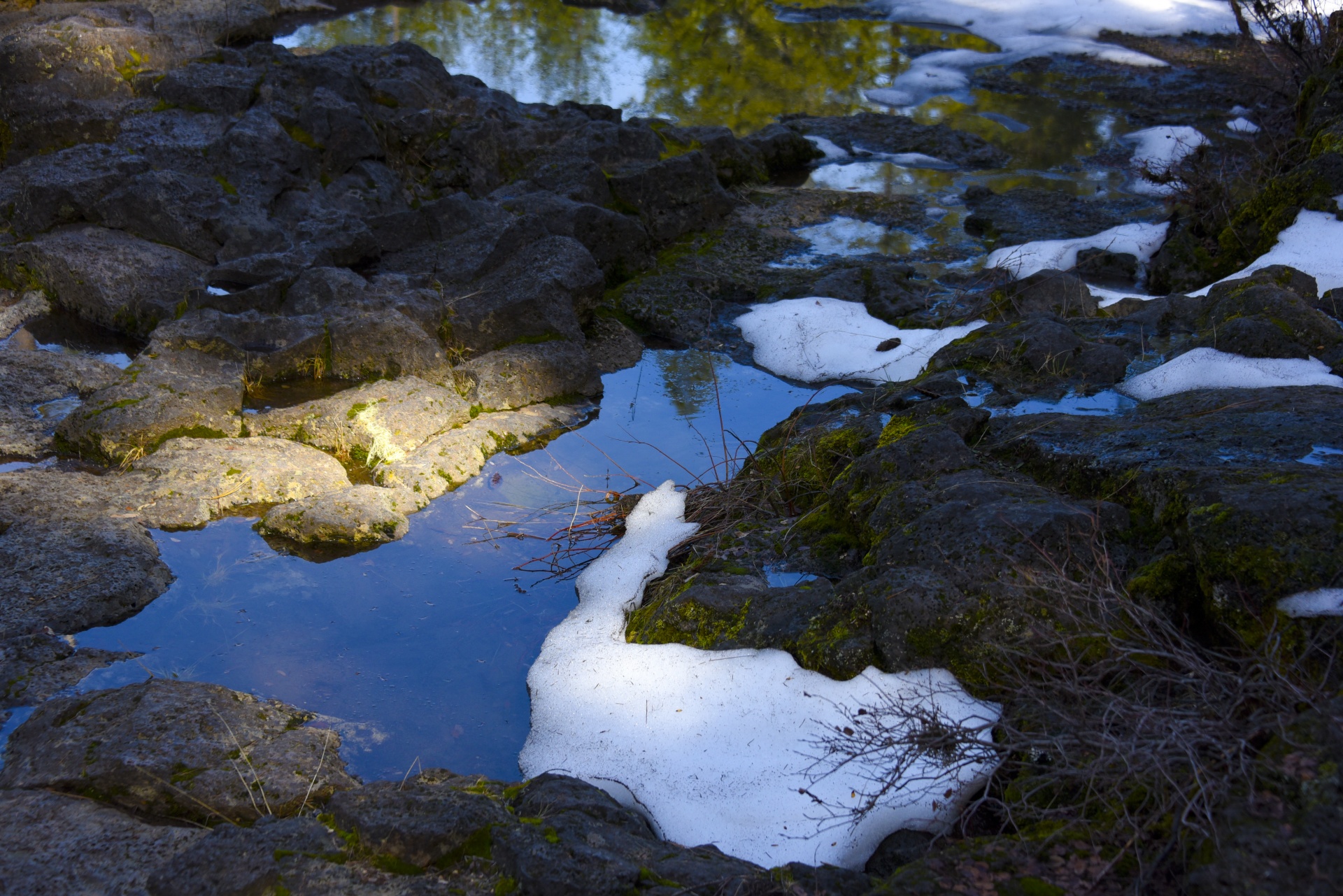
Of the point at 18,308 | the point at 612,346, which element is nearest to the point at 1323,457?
the point at 612,346

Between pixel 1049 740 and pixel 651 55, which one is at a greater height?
pixel 651 55

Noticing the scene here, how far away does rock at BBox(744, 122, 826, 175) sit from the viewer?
34.3 feet

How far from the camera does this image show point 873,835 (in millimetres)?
2596

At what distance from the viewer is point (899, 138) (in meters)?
11.4

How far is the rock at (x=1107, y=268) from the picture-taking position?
7.54 meters

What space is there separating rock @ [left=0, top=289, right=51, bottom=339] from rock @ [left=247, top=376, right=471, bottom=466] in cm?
244

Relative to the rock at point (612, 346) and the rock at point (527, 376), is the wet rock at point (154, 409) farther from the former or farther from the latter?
the rock at point (612, 346)

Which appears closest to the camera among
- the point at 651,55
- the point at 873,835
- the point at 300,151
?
the point at 873,835

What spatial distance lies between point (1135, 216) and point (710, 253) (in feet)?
13.2

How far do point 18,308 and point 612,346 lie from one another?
4179 mm

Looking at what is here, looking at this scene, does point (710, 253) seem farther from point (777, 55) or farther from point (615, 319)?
point (777, 55)

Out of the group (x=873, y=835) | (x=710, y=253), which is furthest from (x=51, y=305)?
(x=873, y=835)

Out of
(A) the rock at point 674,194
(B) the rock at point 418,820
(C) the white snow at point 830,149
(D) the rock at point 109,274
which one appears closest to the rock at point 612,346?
(A) the rock at point 674,194

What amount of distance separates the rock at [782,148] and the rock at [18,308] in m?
6.82
